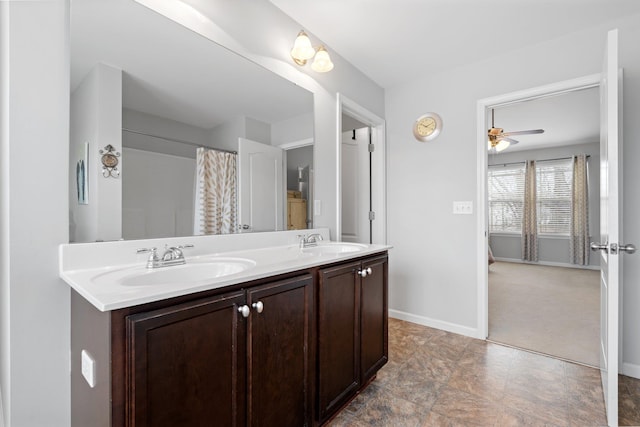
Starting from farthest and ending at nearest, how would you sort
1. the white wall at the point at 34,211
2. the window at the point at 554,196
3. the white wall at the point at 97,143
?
the window at the point at 554,196 → the white wall at the point at 97,143 → the white wall at the point at 34,211

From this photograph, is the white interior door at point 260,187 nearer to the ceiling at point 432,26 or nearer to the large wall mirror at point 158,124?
the large wall mirror at point 158,124

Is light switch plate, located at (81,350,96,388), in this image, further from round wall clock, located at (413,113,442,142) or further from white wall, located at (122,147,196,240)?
round wall clock, located at (413,113,442,142)

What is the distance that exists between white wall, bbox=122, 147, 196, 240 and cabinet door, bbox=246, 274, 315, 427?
0.61 meters

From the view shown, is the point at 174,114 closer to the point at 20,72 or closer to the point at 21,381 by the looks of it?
the point at 20,72

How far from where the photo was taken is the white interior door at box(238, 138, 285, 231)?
1747mm

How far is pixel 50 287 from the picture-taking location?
107 cm

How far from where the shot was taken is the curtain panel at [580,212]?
5.57 meters

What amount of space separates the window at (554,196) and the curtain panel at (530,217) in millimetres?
80

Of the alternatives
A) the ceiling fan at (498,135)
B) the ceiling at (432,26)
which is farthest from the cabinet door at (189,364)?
the ceiling fan at (498,135)

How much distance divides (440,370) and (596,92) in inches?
140

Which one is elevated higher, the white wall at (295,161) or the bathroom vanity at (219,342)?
the white wall at (295,161)

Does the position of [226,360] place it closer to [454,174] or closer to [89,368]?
[89,368]

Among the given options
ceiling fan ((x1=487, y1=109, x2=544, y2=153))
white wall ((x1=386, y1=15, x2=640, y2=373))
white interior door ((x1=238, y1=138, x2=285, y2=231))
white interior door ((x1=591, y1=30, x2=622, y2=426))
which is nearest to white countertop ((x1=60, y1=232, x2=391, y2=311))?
white interior door ((x1=238, y1=138, x2=285, y2=231))

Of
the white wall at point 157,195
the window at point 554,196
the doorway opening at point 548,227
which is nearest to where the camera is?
the white wall at point 157,195
